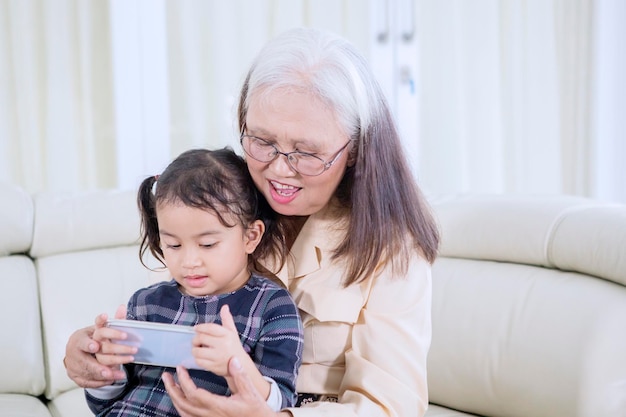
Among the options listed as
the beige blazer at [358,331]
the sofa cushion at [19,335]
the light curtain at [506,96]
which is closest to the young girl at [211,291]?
the beige blazer at [358,331]

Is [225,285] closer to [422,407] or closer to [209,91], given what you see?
[422,407]

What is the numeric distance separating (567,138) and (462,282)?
69.9 inches

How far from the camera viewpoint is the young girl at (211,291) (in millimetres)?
1439

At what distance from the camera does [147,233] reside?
1663 millimetres

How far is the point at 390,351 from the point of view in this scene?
5.08 ft

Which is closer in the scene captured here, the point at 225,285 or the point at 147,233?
the point at 225,285

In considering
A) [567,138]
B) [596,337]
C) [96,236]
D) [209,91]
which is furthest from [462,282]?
[209,91]

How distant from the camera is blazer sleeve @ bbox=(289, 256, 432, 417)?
4.98 feet

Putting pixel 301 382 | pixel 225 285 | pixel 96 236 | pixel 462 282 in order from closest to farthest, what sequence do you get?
pixel 225 285, pixel 301 382, pixel 462 282, pixel 96 236

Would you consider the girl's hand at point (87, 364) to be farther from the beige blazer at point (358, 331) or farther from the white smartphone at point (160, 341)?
the beige blazer at point (358, 331)

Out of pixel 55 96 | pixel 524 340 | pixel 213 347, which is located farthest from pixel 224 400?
pixel 55 96

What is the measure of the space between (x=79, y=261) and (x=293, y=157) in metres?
1.29

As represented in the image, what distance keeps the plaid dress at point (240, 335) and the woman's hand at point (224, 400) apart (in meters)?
0.11

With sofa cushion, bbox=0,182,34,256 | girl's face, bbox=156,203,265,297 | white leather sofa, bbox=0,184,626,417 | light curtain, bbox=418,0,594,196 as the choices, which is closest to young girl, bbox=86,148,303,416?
girl's face, bbox=156,203,265,297
